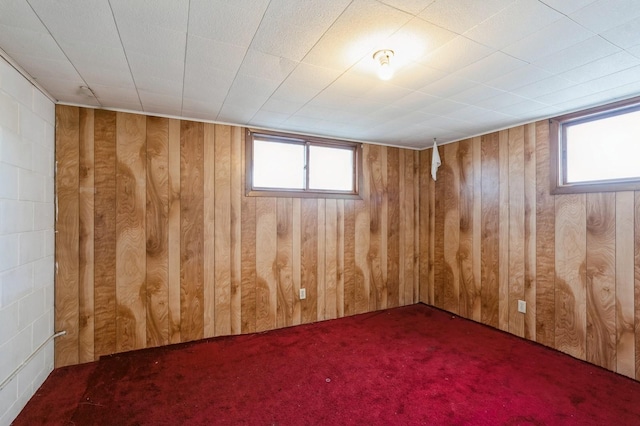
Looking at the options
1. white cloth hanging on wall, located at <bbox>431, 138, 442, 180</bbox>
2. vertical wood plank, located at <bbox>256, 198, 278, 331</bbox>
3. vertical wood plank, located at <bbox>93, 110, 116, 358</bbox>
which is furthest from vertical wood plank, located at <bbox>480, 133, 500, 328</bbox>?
vertical wood plank, located at <bbox>93, 110, 116, 358</bbox>

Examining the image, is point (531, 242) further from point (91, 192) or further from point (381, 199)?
point (91, 192)

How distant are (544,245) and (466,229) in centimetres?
84

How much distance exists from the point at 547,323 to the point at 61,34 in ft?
13.8

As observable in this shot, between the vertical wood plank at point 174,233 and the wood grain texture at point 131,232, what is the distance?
214mm

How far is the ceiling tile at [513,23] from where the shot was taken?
130 cm

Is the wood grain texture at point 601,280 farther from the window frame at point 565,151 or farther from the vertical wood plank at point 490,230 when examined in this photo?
the vertical wood plank at point 490,230

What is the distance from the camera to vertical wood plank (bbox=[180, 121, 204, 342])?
283 cm

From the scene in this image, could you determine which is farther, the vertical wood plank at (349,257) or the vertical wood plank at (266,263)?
the vertical wood plank at (349,257)

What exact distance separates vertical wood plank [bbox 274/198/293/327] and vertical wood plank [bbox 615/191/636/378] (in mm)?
2885

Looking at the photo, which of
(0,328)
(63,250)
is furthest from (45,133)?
(0,328)

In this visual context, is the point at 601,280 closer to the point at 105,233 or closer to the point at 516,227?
the point at 516,227

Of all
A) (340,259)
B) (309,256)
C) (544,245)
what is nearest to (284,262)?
(309,256)

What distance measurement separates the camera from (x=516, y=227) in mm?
3037

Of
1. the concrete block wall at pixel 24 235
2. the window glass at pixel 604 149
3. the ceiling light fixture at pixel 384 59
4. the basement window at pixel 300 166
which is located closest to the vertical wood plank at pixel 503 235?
the window glass at pixel 604 149
